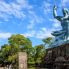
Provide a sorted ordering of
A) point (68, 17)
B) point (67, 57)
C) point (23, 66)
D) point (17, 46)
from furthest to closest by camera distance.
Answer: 1. point (17, 46)
2. point (68, 17)
3. point (67, 57)
4. point (23, 66)

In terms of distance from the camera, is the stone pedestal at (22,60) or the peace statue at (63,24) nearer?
the stone pedestal at (22,60)

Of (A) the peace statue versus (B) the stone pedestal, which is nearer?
(B) the stone pedestal

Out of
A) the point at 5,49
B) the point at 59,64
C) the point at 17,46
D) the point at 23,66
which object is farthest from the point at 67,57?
the point at 5,49

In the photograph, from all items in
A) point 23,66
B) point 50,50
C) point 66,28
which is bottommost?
point 23,66

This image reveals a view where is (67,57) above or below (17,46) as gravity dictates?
below

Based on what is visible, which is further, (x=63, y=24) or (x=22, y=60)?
(x=63, y=24)

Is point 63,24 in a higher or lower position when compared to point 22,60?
higher

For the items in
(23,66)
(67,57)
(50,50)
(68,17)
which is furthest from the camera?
(50,50)

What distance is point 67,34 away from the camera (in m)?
28.8

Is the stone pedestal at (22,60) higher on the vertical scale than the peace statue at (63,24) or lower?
lower

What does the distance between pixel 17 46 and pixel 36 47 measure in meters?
3.88

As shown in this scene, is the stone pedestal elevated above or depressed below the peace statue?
below

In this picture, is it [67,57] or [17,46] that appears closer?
[67,57]

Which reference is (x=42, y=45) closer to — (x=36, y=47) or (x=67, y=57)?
(x=36, y=47)
